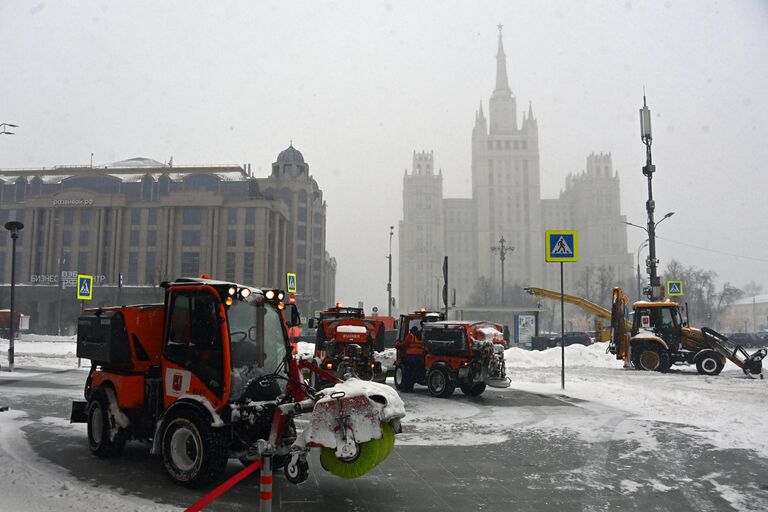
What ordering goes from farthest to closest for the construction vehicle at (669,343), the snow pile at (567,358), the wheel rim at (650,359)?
1. the snow pile at (567,358)
2. the wheel rim at (650,359)
3. the construction vehicle at (669,343)

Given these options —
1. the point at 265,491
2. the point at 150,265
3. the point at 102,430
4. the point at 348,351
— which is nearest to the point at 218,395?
the point at 265,491

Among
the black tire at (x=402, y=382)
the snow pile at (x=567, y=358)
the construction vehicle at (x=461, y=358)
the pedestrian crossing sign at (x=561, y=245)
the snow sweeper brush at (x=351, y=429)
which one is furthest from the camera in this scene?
the snow pile at (x=567, y=358)

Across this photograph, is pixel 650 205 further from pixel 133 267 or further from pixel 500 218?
pixel 500 218

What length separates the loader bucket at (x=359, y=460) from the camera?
5.86 metres

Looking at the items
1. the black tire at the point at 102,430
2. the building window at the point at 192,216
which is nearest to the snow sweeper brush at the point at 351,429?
the black tire at the point at 102,430

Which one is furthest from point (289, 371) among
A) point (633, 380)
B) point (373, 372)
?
point (633, 380)

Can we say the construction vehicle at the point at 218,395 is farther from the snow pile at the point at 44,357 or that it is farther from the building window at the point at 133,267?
the building window at the point at 133,267

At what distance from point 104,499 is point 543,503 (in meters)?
4.53

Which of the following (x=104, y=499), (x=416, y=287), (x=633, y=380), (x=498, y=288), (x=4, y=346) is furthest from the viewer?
(x=416, y=287)

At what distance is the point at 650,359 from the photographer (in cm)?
2322

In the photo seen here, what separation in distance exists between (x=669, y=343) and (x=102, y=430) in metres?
21.4

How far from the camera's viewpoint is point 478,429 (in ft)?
34.4

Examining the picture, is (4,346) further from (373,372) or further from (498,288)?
(498,288)

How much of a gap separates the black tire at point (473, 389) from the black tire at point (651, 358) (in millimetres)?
11106
